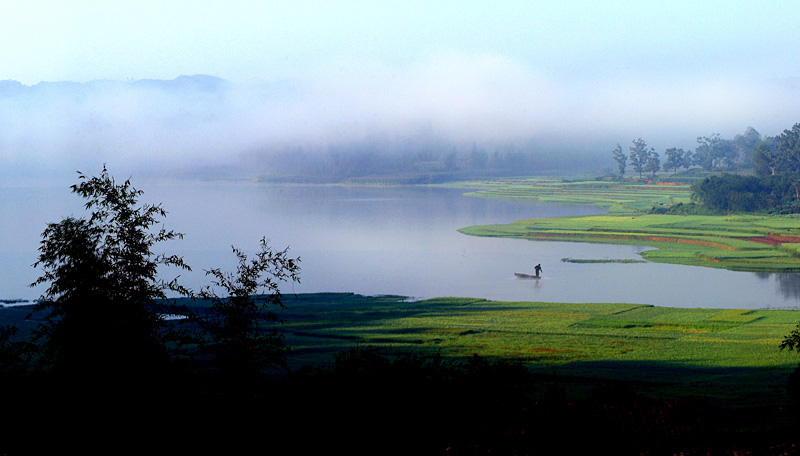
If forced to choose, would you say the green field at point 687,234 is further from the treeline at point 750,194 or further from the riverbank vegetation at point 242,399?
the riverbank vegetation at point 242,399

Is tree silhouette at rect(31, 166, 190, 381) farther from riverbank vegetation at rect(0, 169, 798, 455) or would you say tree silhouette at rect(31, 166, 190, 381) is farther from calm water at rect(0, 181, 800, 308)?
calm water at rect(0, 181, 800, 308)

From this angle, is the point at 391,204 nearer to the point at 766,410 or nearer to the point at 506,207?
the point at 506,207

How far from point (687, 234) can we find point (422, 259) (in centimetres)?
2939

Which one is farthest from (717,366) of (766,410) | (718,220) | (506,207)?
(506,207)

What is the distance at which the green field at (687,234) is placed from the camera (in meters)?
65.1

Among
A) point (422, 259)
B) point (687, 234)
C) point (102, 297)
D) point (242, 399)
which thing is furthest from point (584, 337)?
point (687, 234)

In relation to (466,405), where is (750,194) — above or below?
above

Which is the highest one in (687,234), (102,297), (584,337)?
(102,297)

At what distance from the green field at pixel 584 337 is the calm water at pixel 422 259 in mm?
5479

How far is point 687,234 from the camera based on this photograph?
82188 mm

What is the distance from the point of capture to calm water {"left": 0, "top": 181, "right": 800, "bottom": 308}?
52062mm

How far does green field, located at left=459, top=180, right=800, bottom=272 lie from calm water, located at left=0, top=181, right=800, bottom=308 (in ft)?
9.98

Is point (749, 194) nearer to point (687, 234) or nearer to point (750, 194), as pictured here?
point (750, 194)

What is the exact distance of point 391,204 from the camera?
136375 millimetres
